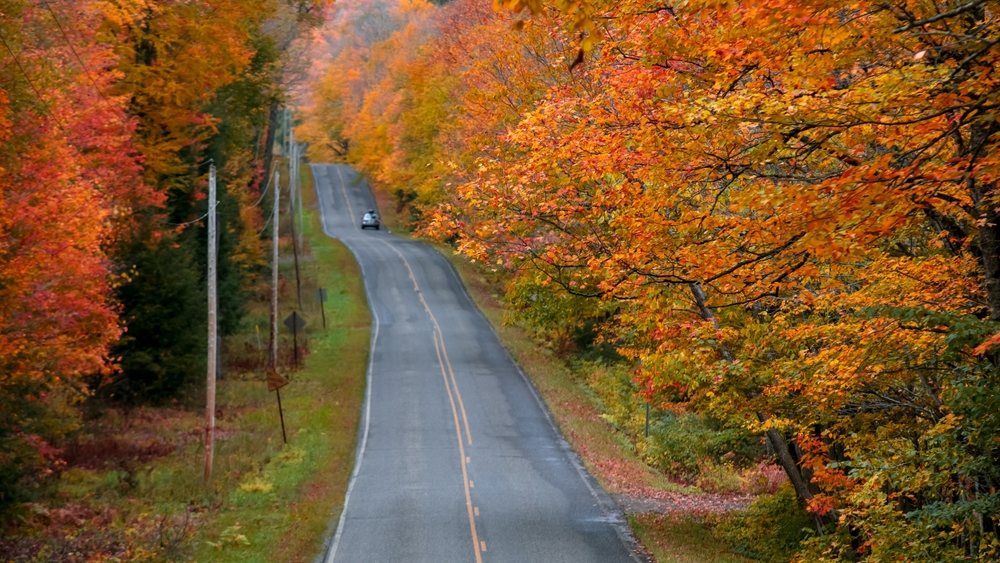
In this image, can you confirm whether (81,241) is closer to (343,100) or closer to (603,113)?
(603,113)

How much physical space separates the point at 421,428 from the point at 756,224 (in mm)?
20171

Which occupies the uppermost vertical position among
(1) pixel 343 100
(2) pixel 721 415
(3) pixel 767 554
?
(1) pixel 343 100

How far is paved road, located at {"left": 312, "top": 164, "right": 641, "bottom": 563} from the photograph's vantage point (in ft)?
53.1

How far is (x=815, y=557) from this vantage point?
1295 centimetres

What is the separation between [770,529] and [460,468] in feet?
28.0

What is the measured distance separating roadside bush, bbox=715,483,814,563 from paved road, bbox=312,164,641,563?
6.83ft

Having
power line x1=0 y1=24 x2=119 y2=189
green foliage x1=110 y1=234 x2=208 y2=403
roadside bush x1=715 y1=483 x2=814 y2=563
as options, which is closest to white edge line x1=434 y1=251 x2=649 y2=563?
roadside bush x1=715 y1=483 x2=814 y2=563

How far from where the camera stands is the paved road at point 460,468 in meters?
16.2

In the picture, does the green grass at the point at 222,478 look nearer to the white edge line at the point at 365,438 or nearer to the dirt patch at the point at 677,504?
the white edge line at the point at 365,438

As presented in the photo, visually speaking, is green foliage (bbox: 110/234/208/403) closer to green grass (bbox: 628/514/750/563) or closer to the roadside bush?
green grass (bbox: 628/514/750/563)

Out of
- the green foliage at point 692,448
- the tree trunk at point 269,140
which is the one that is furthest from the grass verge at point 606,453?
the tree trunk at point 269,140

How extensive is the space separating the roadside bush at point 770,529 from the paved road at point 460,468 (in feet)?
6.83

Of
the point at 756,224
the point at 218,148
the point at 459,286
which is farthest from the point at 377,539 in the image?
the point at 459,286

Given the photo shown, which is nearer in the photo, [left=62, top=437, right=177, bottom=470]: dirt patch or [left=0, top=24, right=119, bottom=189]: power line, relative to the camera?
[left=0, top=24, right=119, bottom=189]: power line
